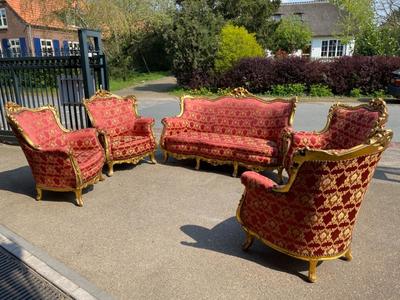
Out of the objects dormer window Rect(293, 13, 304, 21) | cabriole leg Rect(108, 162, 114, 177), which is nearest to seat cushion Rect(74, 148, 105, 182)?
cabriole leg Rect(108, 162, 114, 177)

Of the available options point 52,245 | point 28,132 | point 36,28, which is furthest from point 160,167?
point 36,28

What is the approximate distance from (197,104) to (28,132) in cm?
306

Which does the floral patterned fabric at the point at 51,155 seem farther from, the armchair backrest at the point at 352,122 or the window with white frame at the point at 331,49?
the window with white frame at the point at 331,49

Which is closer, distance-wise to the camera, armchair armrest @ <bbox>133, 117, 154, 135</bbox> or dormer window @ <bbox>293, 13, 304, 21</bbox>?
armchair armrest @ <bbox>133, 117, 154, 135</bbox>

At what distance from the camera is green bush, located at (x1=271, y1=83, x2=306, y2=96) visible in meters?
14.2

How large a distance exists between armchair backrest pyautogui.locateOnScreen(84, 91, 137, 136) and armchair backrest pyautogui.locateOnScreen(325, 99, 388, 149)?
143 inches

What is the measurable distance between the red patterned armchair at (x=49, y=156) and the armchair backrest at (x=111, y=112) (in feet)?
2.92

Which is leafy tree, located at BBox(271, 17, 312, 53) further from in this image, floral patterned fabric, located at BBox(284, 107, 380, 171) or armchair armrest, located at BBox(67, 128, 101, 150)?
armchair armrest, located at BBox(67, 128, 101, 150)

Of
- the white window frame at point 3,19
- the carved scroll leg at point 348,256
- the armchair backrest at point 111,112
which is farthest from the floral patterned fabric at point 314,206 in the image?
the white window frame at point 3,19

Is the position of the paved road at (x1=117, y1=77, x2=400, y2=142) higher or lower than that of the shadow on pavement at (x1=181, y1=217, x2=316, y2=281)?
higher

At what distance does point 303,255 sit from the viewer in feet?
9.80

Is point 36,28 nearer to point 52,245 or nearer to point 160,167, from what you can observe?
point 160,167

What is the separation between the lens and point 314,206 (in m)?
2.78

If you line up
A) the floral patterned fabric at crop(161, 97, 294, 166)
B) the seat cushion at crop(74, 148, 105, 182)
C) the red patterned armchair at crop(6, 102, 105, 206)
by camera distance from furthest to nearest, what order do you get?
1. the floral patterned fabric at crop(161, 97, 294, 166)
2. the seat cushion at crop(74, 148, 105, 182)
3. the red patterned armchair at crop(6, 102, 105, 206)
